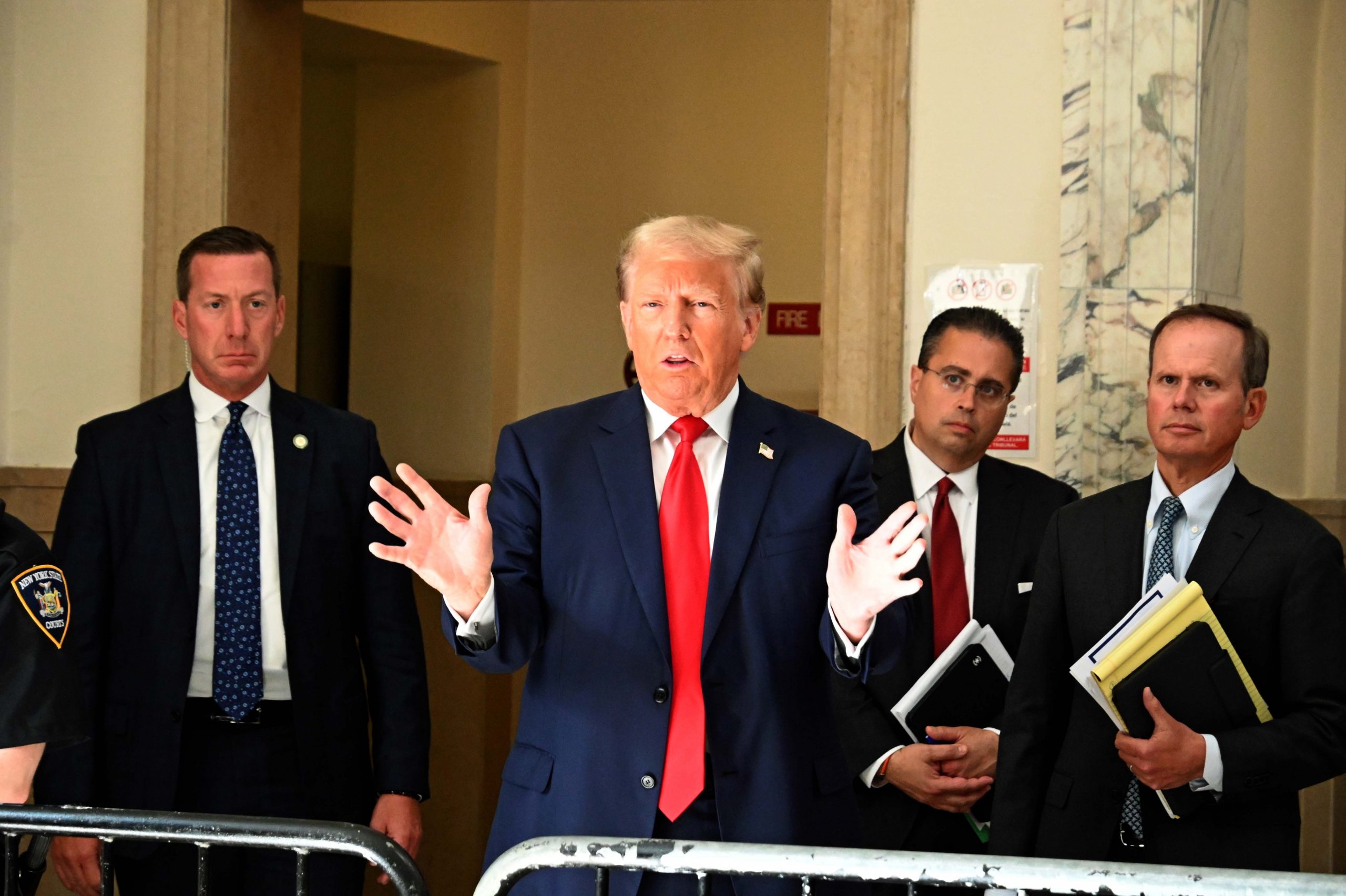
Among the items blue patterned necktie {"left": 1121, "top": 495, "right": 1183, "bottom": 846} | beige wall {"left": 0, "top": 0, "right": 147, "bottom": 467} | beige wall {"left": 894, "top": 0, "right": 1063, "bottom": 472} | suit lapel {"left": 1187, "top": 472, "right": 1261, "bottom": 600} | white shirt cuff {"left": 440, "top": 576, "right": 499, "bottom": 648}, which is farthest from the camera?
beige wall {"left": 0, "top": 0, "right": 147, "bottom": 467}

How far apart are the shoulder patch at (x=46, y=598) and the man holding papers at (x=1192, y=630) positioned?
5.85 feet

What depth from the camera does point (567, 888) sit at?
2.39m

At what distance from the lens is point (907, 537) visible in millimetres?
2182

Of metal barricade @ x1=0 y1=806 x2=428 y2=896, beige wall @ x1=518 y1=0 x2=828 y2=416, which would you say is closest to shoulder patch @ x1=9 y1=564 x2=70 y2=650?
metal barricade @ x1=0 y1=806 x2=428 y2=896

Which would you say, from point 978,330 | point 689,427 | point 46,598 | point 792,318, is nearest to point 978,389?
point 978,330

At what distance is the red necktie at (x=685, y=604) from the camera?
7.77ft

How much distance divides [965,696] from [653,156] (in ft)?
17.2

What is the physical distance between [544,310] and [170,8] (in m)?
3.45

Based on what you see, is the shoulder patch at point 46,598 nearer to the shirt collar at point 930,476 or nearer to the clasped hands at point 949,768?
the clasped hands at point 949,768

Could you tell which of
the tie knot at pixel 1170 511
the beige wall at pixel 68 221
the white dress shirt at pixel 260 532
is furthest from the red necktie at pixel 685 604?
the beige wall at pixel 68 221

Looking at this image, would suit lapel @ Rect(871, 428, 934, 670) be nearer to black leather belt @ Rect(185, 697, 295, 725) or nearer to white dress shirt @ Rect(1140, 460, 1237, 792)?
white dress shirt @ Rect(1140, 460, 1237, 792)

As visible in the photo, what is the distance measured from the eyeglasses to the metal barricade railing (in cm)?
177

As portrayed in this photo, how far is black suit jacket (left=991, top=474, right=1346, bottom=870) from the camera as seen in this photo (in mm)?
2658

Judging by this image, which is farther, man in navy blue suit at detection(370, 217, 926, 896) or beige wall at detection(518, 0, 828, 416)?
beige wall at detection(518, 0, 828, 416)
